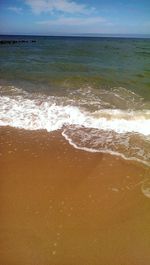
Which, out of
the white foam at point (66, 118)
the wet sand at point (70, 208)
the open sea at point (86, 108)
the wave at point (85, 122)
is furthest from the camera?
the white foam at point (66, 118)

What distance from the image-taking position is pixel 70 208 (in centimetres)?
427

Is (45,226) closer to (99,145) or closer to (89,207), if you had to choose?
(89,207)

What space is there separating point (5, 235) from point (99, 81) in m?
11.6

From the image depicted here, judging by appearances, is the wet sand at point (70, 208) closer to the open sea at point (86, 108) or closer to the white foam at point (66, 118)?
the open sea at point (86, 108)

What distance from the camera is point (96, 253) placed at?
350 centimetres

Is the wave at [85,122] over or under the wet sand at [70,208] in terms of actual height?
over

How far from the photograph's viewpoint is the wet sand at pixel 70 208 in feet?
11.5

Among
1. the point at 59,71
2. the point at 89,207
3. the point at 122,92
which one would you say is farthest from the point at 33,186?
the point at 59,71

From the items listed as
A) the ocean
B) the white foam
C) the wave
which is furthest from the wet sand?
the white foam

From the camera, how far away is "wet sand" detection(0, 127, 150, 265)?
3.50m

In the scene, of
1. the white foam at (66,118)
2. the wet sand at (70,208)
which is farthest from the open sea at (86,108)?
the wet sand at (70,208)

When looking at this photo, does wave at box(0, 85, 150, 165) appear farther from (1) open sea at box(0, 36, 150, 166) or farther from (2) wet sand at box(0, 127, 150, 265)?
(2) wet sand at box(0, 127, 150, 265)

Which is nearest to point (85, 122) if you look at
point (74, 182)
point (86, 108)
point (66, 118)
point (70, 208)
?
point (66, 118)

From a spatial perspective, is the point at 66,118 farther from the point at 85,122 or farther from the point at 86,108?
the point at 86,108
